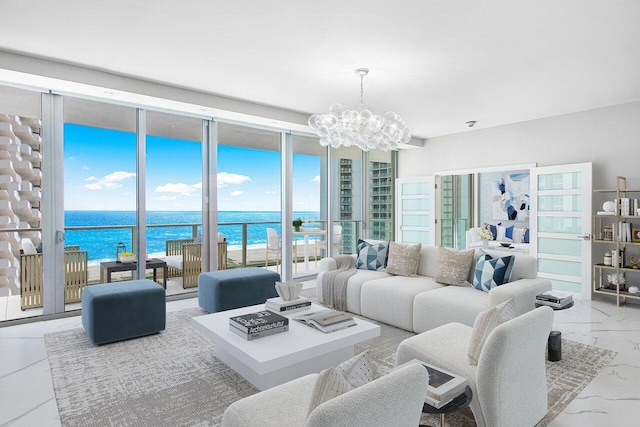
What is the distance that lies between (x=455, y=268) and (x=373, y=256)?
44.2 inches

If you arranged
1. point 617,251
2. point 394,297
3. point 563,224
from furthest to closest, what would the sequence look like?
point 563,224, point 617,251, point 394,297

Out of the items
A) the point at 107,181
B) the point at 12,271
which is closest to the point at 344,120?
the point at 107,181

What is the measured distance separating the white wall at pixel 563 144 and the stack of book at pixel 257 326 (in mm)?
4875

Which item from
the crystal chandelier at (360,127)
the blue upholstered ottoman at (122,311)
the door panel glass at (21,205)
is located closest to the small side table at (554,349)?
the crystal chandelier at (360,127)

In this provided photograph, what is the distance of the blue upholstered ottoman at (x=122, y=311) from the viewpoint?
335 cm

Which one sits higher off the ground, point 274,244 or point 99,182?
point 99,182

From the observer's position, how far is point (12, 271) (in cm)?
416

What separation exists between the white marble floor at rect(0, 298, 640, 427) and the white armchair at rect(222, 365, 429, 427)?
1436 mm

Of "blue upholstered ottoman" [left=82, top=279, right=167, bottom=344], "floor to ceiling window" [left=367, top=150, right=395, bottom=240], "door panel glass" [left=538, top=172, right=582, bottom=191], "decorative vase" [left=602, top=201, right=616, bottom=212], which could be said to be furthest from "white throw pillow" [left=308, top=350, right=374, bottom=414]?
"floor to ceiling window" [left=367, top=150, right=395, bottom=240]

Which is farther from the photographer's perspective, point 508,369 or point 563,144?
point 563,144

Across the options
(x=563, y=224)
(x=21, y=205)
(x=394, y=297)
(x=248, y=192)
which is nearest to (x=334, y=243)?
(x=248, y=192)

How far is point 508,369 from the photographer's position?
6.00 ft

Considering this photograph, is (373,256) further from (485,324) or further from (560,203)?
(560,203)

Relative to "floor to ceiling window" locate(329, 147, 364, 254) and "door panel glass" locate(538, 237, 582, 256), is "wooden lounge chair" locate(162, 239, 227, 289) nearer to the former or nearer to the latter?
"floor to ceiling window" locate(329, 147, 364, 254)
